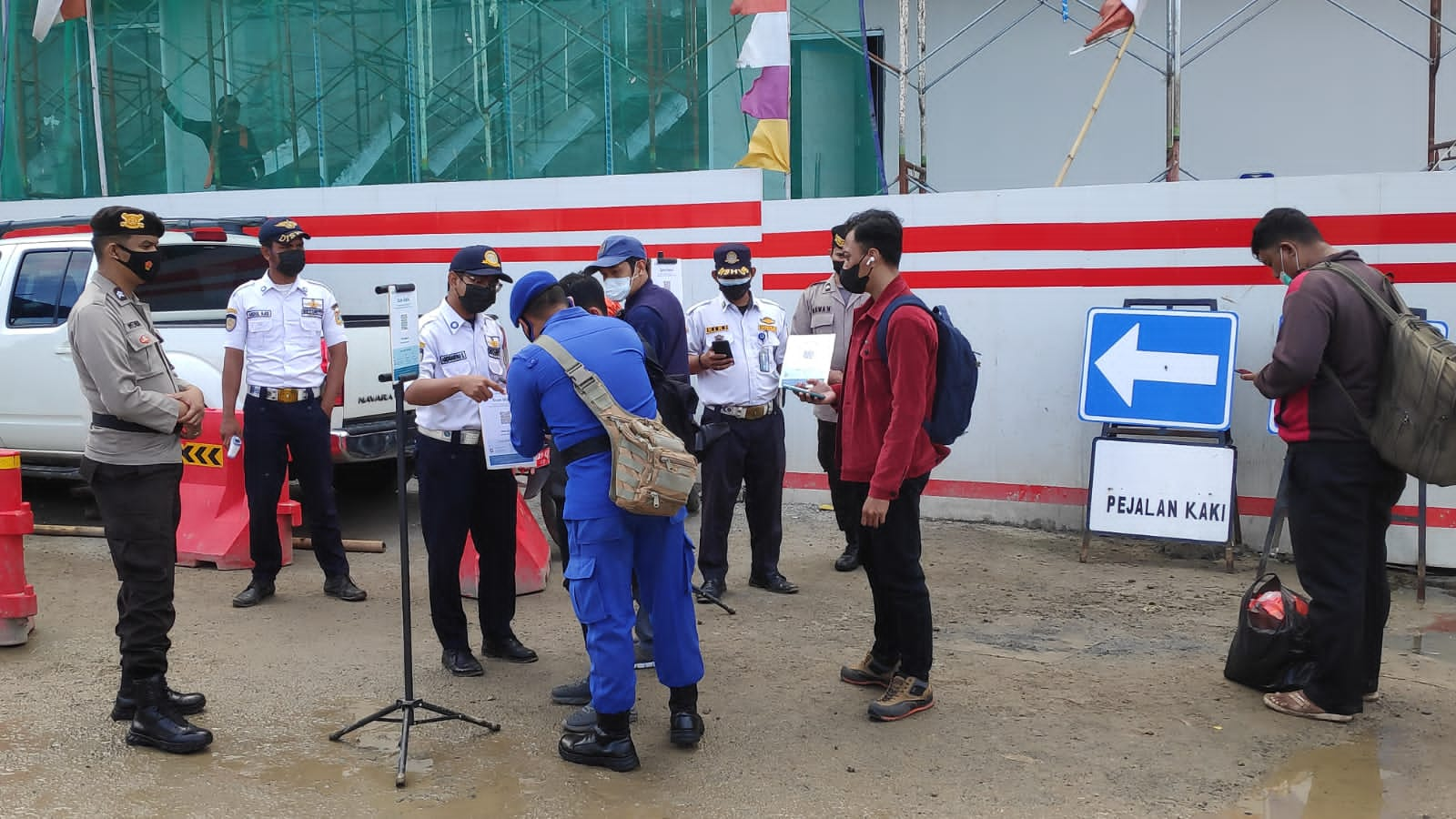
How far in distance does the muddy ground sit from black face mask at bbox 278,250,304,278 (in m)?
1.80

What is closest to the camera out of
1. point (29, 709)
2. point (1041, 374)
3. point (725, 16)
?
point (29, 709)

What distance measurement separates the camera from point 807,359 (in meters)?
5.79

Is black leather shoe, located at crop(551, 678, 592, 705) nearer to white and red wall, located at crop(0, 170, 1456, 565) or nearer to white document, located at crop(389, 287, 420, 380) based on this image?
Answer: white document, located at crop(389, 287, 420, 380)

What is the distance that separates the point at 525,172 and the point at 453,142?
0.75 m

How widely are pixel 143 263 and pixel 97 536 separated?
4.03 metres

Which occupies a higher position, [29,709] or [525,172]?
[525,172]

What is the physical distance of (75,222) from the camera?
8602 mm

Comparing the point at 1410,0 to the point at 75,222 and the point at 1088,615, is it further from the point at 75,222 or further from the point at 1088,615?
the point at 75,222

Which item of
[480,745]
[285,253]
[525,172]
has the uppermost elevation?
[525,172]

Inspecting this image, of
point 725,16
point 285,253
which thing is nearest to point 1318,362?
point 285,253

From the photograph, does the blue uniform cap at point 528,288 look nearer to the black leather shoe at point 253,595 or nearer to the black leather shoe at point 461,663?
the black leather shoe at point 461,663

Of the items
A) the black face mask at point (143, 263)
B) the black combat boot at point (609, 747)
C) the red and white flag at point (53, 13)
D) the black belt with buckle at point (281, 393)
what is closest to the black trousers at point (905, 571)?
the black combat boot at point (609, 747)

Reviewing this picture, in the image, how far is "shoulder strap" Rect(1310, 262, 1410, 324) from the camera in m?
4.84

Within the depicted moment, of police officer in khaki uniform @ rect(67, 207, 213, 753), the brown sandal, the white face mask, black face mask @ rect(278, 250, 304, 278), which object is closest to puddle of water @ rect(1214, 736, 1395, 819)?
the brown sandal
